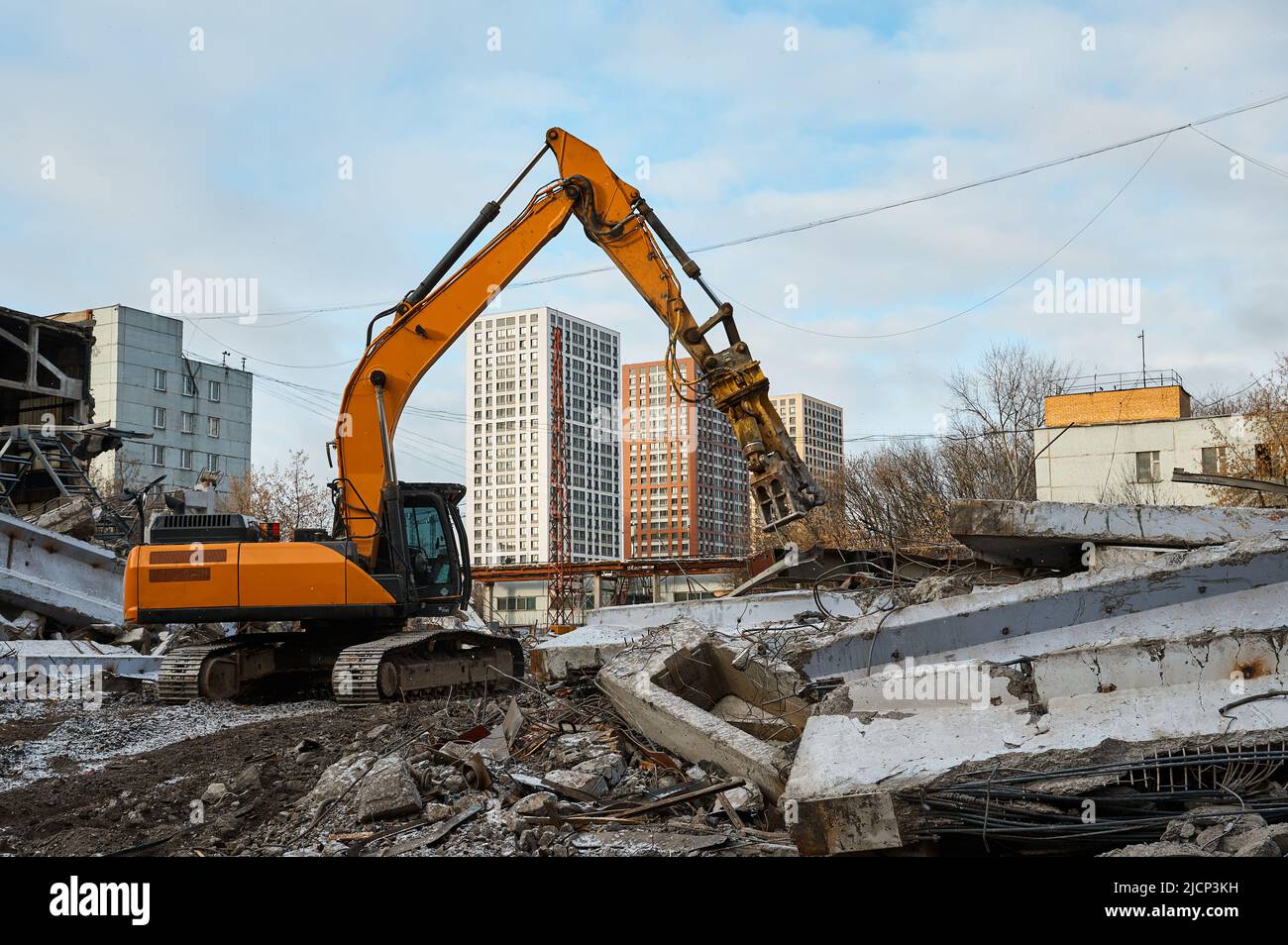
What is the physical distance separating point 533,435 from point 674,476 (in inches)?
707

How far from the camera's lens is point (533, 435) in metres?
64.9

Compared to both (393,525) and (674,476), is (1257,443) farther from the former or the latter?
(674,476)

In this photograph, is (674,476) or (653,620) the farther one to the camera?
(674,476)

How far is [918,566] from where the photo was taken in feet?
34.0

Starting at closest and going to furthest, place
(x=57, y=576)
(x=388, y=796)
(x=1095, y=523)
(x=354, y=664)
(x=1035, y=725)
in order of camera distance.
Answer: (x=1035, y=725), (x=388, y=796), (x=1095, y=523), (x=354, y=664), (x=57, y=576)

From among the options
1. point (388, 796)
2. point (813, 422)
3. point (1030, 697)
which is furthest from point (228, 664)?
point (813, 422)

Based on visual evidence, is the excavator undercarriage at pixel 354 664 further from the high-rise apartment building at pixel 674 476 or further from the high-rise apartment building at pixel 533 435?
the high-rise apartment building at pixel 674 476

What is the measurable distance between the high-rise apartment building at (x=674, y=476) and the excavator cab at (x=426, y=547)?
2294 inches

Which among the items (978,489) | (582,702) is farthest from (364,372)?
(978,489)

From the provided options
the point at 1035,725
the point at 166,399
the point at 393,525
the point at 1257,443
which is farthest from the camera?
the point at 166,399

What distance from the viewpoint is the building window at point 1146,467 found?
34969 mm

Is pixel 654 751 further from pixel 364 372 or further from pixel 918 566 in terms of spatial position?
pixel 364 372

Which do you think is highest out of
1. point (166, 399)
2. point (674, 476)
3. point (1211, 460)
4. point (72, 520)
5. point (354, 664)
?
point (166, 399)
